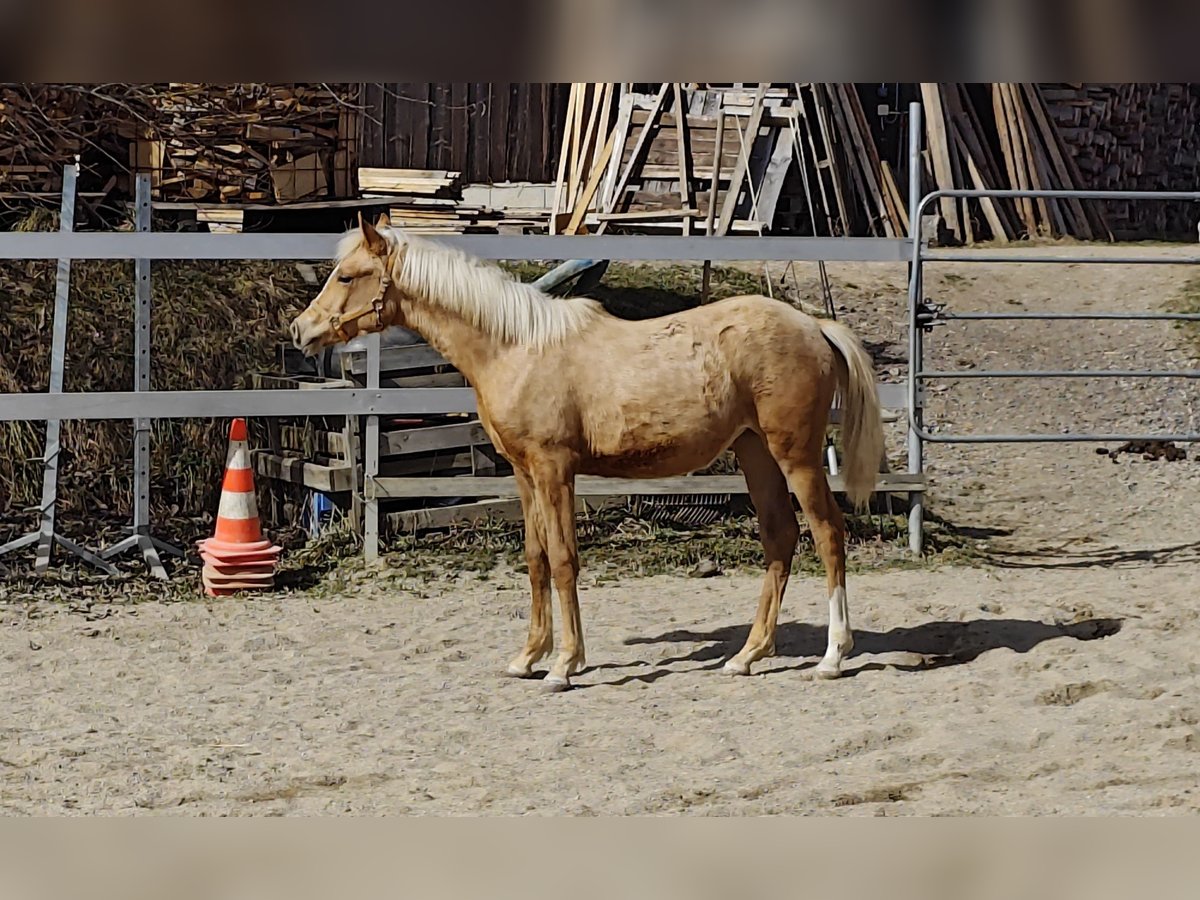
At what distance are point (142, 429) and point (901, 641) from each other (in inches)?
127

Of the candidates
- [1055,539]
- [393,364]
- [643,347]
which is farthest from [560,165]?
[643,347]

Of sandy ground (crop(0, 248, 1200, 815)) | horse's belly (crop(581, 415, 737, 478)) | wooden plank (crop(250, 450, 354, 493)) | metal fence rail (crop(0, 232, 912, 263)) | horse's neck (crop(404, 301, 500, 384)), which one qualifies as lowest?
sandy ground (crop(0, 248, 1200, 815))

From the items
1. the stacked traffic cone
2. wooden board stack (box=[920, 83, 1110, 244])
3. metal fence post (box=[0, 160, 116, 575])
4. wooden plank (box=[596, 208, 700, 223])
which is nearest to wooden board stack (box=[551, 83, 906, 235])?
wooden plank (box=[596, 208, 700, 223])

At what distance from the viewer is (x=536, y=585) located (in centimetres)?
457

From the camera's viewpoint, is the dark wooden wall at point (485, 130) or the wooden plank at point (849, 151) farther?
the wooden plank at point (849, 151)

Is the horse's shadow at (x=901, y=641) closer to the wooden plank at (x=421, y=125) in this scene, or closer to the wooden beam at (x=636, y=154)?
the wooden beam at (x=636, y=154)

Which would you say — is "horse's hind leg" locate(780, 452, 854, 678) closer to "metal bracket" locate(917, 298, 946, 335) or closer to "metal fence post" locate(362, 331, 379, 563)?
"metal bracket" locate(917, 298, 946, 335)

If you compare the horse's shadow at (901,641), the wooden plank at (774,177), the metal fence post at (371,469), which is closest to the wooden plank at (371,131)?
the wooden plank at (774,177)

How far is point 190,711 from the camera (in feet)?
14.3

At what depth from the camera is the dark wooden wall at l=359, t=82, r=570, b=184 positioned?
8.75 meters

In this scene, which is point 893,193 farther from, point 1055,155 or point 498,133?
point 498,133

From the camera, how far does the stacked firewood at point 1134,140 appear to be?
10992 millimetres

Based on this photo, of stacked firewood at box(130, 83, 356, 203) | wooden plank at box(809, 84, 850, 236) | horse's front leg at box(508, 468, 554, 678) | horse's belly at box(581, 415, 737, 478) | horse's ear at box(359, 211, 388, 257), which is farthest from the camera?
wooden plank at box(809, 84, 850, 236)

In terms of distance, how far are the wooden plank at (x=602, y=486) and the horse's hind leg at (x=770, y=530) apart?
123 centimetres
